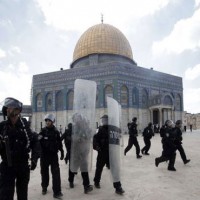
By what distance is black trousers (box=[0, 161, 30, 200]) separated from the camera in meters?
3.19

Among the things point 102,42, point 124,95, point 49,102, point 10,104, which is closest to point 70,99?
point 49,102

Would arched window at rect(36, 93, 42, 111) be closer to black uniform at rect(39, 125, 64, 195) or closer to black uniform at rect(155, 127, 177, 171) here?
black uniform at rect(155, 127, 177, 171)

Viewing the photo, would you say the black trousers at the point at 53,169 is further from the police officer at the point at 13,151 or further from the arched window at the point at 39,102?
the arched window at the point at 39,102

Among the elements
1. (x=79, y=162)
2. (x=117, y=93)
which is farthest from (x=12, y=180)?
(x=117, y=93)

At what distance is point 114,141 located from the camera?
5059mm

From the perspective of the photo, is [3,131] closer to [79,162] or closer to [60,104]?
[79,162]

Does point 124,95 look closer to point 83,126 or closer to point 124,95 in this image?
point 124,95

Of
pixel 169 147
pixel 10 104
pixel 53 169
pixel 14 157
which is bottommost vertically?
pixel 53 169

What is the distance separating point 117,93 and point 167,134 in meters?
22.9

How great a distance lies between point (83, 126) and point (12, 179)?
2208 millimetres

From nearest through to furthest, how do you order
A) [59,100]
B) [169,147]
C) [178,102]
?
1. [169,147]
2. [59,100]
3. [178,102]

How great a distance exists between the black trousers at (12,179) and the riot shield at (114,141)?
2.04m

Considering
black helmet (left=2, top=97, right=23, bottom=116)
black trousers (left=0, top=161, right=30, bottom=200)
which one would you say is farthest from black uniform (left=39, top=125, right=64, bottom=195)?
black helmet (left=2, top=97, right=23, bottom=116)

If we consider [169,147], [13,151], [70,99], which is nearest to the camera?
[13,151]
